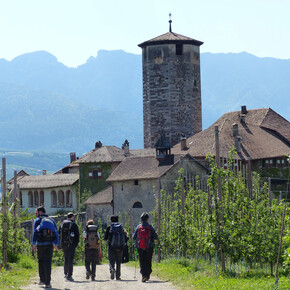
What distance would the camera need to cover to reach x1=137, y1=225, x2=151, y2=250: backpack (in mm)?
19328

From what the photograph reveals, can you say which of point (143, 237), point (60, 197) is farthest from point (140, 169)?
point (143, 237)

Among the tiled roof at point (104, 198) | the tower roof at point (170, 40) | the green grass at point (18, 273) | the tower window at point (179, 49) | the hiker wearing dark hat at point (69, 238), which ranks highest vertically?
the tower roof at point (170, 40)

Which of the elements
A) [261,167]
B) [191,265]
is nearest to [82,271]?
[191,265]

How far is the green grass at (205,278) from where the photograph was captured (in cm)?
1636

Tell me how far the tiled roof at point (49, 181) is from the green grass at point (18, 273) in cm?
4903

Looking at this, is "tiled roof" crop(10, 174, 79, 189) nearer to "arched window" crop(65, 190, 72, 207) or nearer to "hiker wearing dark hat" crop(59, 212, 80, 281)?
"arched window" crop(65, 190, 72, 207)

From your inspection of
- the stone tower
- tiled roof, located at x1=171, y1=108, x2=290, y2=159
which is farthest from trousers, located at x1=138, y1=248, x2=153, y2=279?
the stone tower

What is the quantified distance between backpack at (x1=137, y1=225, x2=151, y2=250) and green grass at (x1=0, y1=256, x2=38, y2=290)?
270 cm

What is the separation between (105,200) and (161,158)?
16.0 feet

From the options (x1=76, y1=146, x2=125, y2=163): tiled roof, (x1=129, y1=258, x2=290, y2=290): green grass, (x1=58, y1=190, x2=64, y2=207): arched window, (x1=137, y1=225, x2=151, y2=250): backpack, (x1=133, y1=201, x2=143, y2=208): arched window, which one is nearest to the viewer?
(x1=129, y1=258, x2=290, y2=290): green grass

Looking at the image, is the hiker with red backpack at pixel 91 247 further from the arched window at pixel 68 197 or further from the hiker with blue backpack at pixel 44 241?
the arched window at pixel 68 197

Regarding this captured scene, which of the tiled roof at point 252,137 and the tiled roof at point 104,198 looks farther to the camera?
the tiled roof at point 252,137

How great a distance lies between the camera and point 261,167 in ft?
189

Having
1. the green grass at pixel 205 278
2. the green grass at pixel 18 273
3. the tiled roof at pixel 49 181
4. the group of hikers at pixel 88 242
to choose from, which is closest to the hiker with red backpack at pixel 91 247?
the group of hikers at pixel 88 242
